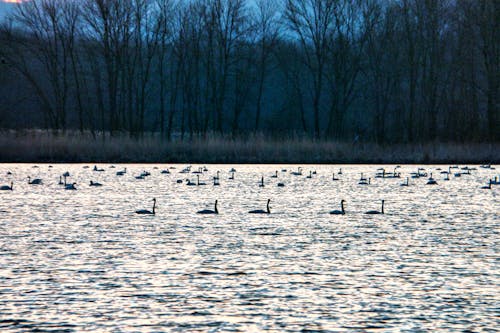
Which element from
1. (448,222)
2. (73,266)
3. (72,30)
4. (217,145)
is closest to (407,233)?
(448,222)

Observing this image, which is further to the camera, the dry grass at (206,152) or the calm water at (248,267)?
the dry grass at (206,152)

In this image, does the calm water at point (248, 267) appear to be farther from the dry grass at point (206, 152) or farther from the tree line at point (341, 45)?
the tree line at point (341, 45)

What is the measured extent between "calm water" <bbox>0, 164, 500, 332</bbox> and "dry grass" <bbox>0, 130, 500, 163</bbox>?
509 inches

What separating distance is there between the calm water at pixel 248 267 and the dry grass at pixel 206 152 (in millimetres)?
12931

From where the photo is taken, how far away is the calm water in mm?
3807

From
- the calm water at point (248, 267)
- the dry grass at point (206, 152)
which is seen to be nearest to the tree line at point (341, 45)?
the dry grass at point (206, 152)

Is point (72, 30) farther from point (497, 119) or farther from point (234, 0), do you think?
point (497, 119)

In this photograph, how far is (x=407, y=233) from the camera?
7.17m

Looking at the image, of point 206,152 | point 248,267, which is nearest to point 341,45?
point 206,152

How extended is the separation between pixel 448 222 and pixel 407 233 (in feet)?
3.75

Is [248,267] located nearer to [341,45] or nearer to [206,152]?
[206,152]

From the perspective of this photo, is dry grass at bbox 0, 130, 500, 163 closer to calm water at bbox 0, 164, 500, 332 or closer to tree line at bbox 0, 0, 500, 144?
tree line at bbox 0, 0, 500, 144

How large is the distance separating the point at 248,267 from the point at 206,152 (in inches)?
728

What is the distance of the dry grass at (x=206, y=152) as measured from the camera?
22.9 m
